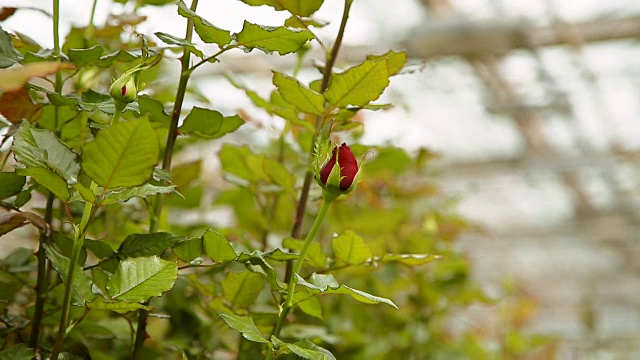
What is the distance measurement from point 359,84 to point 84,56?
8.0 inches

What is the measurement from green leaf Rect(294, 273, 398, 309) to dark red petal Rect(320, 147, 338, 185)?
2.7 inches

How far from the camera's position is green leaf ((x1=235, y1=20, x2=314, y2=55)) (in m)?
0.52

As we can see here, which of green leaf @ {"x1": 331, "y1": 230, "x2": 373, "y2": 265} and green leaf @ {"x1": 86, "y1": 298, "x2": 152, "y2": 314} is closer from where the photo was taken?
green leaf @ {"x1": 86, "y1": 298, "x2": 152, "y2": 314}

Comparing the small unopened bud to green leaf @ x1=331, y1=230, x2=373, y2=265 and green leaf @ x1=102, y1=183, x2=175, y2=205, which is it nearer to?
green leaf @ x1=102, y1=183, x2=175, y2=205

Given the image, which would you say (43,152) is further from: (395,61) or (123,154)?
(395,61)

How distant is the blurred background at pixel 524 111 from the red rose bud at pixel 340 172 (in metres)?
0.77

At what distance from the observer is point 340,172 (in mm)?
498

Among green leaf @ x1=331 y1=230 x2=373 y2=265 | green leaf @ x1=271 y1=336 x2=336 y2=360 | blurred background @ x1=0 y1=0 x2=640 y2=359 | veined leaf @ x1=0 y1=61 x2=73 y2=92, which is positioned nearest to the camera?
veined leaf @ x1=0 y1=61 x2=73 y2=92

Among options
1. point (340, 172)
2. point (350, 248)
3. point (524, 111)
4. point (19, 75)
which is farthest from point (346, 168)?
point (524, 111)

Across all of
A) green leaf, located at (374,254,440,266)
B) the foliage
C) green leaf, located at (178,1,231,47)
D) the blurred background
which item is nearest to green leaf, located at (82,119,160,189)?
the foliage

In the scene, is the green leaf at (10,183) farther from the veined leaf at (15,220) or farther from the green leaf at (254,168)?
the green leaf at (254,168)

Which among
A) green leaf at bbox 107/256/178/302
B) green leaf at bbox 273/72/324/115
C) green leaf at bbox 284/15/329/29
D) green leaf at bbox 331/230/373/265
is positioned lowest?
green leaf at bbox 107/256/178/302

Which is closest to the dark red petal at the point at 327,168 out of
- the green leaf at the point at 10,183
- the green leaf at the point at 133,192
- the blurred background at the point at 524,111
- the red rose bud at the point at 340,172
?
the red rose bud at the point at 340,172

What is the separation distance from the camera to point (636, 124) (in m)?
5.60
